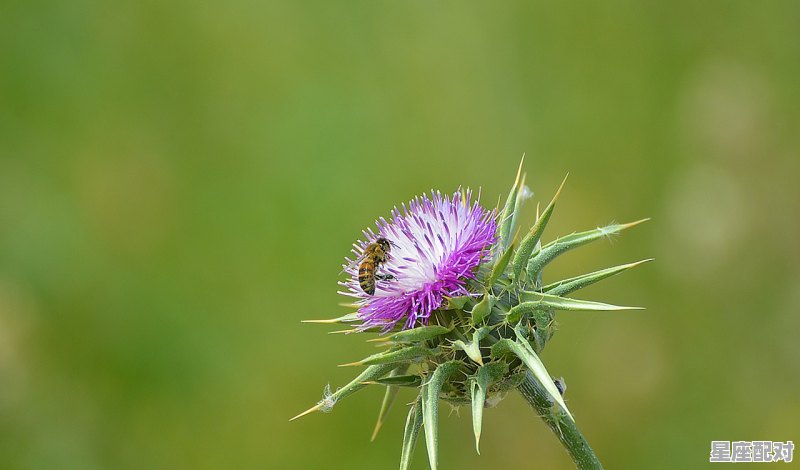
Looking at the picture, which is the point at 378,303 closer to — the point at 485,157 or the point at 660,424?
the point at 660,424

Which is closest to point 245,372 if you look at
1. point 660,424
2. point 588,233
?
point 660,424

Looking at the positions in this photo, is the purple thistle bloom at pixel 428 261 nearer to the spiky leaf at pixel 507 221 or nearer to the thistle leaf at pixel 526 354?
the spiky leaf at pixel 507 221

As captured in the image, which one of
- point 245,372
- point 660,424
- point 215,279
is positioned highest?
point 215,279

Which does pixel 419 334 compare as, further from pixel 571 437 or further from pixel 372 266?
pixel 571 437

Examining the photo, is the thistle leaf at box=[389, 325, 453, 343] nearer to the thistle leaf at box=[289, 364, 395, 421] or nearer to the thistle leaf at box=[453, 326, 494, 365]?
the thistle leaf at box=[453, 326, 494, 365]

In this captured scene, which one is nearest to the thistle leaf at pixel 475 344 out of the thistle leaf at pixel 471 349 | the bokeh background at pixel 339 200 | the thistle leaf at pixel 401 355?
the thistle leaf at pixel 471 349

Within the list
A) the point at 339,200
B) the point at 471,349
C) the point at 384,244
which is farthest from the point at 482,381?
the point at 339,200
